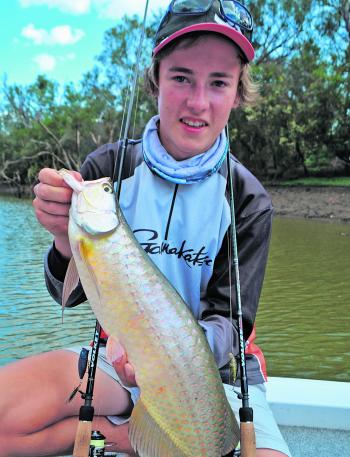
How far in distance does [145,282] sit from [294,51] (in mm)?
37668

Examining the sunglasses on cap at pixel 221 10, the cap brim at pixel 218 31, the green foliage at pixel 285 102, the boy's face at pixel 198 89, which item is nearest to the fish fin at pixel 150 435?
the boy's face at pixel 198 89

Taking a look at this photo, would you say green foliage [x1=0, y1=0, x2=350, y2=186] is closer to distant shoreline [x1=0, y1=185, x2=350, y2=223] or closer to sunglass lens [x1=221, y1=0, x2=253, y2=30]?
distant shoreline [x1=0, y1=185, x2=350, y2=223]

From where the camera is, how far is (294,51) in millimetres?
36844

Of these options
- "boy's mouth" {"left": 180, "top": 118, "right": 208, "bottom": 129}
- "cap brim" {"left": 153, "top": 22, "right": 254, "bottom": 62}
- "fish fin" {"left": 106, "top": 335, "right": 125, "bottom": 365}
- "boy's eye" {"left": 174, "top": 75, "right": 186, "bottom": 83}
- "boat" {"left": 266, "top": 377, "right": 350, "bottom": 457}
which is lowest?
"boat" {"left": 266, "top": 377, "right": 350, "bottom": 457}

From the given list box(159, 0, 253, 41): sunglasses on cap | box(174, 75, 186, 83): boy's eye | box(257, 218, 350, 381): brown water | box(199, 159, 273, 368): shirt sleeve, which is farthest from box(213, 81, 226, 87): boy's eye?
box(257, 218, 350, 381): brown water

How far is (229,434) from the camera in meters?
2.18

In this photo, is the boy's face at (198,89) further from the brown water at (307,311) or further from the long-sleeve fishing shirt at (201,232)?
the brown water at (307,311)

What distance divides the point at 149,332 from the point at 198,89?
121 cm

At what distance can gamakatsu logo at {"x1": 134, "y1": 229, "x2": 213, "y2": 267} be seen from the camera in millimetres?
2771

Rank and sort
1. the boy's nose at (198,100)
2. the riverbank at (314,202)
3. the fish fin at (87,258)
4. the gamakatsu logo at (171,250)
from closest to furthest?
the fish fin at (87,258) → the boy's nose at (198,100) → the gamakatsu logo at (171,250) → the riverbank at (314,202)

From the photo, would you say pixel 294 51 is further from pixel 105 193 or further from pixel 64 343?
pixel 105 193

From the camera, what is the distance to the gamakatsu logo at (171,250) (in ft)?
9.09

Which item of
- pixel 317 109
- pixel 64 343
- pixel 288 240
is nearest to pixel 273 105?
pixel 317 109

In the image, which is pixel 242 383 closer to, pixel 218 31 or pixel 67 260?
pixel 67 260
